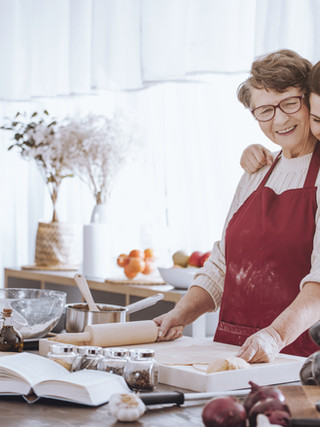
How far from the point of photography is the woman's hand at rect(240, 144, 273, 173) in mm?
2129

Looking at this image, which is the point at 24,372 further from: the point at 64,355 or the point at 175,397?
the point at 175,397

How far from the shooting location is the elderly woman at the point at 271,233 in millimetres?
1896

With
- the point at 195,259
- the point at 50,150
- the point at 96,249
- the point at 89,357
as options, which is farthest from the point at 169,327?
the point at 50,150

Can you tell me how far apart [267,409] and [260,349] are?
1.70 ft

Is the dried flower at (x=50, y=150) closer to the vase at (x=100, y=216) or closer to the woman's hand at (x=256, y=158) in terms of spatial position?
the vase at (x=100, y=216)

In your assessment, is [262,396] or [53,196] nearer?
[262,396]

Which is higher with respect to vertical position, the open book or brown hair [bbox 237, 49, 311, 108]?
brown hair [bbox 237, 49, 311, 108]

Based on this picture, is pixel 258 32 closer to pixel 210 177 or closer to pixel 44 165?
pixel 210 177

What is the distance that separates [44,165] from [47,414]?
275cm

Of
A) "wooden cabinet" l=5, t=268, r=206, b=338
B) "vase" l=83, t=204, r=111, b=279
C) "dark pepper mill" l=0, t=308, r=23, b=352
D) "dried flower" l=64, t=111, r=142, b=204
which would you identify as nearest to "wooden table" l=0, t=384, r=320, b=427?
"dark pepper mill" l=0, t=308, r=23, b=352

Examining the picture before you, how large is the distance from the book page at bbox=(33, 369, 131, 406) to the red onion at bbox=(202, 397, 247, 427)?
0.27 metres

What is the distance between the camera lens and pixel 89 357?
1397 millimetres

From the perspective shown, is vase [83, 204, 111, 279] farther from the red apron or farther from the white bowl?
the red apron

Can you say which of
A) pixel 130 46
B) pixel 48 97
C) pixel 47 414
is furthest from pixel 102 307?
pixel 48 97
